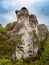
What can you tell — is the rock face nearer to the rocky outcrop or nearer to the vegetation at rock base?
the rocky outcrop

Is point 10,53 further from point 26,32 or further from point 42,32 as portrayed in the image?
point 42,32

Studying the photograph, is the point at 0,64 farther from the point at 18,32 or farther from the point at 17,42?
the point at 18,32

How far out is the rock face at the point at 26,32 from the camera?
37656 millimetres

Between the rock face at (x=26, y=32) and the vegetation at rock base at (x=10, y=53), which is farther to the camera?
the rock face at (x=26, y=32)

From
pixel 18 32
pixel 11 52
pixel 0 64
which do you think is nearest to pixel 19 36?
pixel 18 32

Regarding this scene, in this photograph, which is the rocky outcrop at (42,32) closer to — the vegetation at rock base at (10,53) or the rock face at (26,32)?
the rock face at (26,32)

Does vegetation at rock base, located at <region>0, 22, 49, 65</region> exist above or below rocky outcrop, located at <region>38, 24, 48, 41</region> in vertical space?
below

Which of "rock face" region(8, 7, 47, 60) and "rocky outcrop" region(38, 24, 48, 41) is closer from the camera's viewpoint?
"rock face" region(8, 7, 47, 60)

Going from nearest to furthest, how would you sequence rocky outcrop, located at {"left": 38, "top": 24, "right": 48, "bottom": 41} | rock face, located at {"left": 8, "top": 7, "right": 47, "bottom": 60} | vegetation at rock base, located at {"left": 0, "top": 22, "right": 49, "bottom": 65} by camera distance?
vegetation at rock base, located at {"left": 0, "top": 22, "right": 49, "bottom": 65} < rock face, located at {"left": 8, "top": 7, "right": 47, "bottom": 60} < rocky outcrop, located at {"left": 38, "top": 24, "right": 48, "bottom": 41}

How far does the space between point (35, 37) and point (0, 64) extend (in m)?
13.0

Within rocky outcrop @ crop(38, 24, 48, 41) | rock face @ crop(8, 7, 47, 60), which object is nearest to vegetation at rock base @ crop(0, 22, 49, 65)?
rock face @ crop(8, 7, 47, 60)

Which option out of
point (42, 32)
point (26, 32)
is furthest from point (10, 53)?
point (42, 32)

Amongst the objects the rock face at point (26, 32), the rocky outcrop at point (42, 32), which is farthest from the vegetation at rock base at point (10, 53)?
the rocky outcrop at point (42, 32)

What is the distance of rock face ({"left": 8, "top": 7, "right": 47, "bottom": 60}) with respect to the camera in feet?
124
